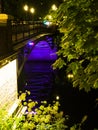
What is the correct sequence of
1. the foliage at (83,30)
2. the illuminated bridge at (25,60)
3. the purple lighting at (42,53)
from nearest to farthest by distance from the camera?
the foliage at (83,30) → the illuminated bridge at (25,60) → the purple lighting at (42,53)

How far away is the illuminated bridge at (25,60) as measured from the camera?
35.0ft

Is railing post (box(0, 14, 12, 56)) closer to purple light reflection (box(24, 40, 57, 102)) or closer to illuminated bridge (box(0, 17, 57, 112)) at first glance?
illuminated bridge (box(0, 17, 57, 112))

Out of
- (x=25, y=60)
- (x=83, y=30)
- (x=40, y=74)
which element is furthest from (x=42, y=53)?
Result: (x=83, y=30)

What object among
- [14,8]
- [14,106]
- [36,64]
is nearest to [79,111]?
[14,8]

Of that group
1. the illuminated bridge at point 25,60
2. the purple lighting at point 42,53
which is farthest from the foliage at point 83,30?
the purple lighting at point 42,53

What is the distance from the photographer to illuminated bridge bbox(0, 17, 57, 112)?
1067cm

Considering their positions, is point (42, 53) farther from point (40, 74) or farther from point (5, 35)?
point (5, 35)

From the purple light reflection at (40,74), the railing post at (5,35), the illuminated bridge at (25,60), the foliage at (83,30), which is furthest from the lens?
the purple light reflection at (40,74)

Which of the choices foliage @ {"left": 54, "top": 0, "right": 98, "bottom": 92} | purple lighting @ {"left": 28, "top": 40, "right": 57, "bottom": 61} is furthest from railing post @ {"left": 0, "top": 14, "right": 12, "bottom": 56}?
purple lighting @ {"left": 28, "top": 40, "right": 57, "bottom": 61}

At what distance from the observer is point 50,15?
5129 mm

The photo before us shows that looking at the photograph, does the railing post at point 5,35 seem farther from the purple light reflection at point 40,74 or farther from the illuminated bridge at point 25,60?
the purple light reflection at point 40,74

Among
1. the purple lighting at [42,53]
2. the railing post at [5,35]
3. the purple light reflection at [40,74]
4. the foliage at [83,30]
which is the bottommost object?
the purple light reflection at [40,74]

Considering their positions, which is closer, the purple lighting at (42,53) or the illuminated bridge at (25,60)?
the illuminated bridge at (25,60)

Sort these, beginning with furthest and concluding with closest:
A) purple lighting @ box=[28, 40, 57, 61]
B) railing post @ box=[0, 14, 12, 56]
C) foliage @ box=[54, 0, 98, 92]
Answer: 1. purple lighting @ box=[28, 40, 57, 61]
2. railing post @ box=[0, 14, 12, 56]
3. foliage @ box=[54, 0, 98, 92]
